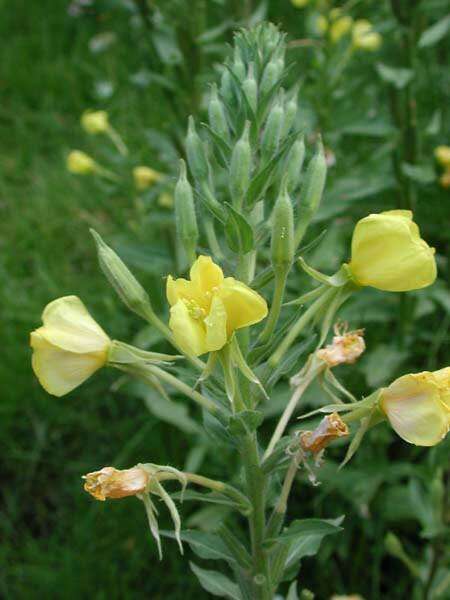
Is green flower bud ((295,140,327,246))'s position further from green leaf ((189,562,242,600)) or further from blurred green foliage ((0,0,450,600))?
blurred green foliage ((0,0,450,600))

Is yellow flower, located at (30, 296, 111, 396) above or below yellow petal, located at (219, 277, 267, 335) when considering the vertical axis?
below

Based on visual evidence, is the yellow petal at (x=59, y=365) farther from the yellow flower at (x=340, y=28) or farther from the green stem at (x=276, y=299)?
the yellow flower at (x=340, y=28)

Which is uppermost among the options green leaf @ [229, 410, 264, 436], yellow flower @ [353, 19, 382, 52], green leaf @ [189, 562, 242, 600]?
green leaf @ [229, 410, 264, 436]

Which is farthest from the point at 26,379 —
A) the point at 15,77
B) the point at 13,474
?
the point at 15,77

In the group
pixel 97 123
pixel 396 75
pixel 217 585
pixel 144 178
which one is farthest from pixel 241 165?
pixel 97 123

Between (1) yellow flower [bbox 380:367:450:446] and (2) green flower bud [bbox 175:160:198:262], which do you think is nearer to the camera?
(1) yellow flower [bbox 380:367:450:446]

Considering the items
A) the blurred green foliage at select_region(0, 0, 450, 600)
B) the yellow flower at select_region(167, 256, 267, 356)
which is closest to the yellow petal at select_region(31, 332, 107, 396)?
the yellow flower at select_region(167, 256, 267, 356)

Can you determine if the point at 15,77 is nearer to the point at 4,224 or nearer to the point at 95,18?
the point at 95,18
